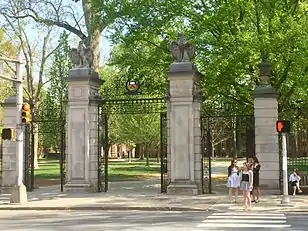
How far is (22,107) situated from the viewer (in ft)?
69.3

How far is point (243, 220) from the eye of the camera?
1488 cm

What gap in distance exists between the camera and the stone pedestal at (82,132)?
24047 millimetres

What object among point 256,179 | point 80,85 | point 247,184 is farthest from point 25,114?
point 256,179

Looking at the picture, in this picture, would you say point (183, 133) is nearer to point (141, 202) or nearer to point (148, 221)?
point (141, 202)

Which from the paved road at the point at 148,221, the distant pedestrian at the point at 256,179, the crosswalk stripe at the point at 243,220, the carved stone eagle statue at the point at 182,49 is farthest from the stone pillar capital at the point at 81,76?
the crosswalk stripe at the point at 243,220

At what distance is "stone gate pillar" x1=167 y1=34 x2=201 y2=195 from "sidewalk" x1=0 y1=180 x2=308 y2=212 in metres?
0.87

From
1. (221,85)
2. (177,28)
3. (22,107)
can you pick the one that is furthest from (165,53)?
(22,107)

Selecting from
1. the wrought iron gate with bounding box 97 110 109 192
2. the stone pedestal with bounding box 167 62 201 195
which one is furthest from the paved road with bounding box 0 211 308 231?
the wrought iron gate with bounding box 97 110 109 192

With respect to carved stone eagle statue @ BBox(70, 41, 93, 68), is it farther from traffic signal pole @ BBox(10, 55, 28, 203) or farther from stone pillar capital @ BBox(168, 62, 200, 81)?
stone pillar capital @ BBox(168, 62, 200, 81)

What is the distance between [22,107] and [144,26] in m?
7.61

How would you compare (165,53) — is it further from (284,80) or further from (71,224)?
(71,224)

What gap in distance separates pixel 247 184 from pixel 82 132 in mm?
8814

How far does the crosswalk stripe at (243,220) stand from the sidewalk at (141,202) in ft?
4.84

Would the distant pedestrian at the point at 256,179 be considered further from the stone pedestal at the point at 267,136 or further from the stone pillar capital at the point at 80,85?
the stone pillar capital at the point at 80,85
